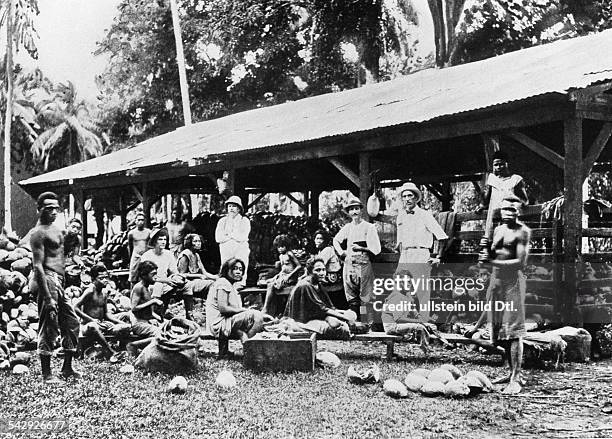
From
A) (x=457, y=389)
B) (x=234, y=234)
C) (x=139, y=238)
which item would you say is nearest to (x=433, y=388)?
(x=457, y=389)

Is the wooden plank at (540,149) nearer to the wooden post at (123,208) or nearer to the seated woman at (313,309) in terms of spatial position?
the seated woman at (313,309)

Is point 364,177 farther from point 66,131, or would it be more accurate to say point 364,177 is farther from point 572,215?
point 66,131

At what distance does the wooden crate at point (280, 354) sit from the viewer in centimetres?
729

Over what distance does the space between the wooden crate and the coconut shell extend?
1378mm

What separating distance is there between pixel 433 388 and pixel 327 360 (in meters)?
1.74

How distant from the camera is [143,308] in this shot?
320 inches

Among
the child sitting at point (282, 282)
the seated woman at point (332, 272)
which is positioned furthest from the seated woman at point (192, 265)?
the seated woman at point (332, 272)

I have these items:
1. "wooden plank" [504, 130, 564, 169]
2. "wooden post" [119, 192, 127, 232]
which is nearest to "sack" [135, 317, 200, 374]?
"wooden plank" [504, 130, 564, 169]

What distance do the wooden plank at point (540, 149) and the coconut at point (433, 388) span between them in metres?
3.12

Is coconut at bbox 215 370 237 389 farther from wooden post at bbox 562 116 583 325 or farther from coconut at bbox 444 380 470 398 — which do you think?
wooden post at bbox 562 116 583 325

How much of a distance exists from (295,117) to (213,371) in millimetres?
7981

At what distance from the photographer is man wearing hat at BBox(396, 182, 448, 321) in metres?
8.95

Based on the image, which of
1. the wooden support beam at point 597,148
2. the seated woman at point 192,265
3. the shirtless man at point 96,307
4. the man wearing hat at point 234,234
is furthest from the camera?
the man wearing hat at point 234,234

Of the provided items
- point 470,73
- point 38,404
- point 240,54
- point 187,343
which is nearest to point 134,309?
point 187,343
